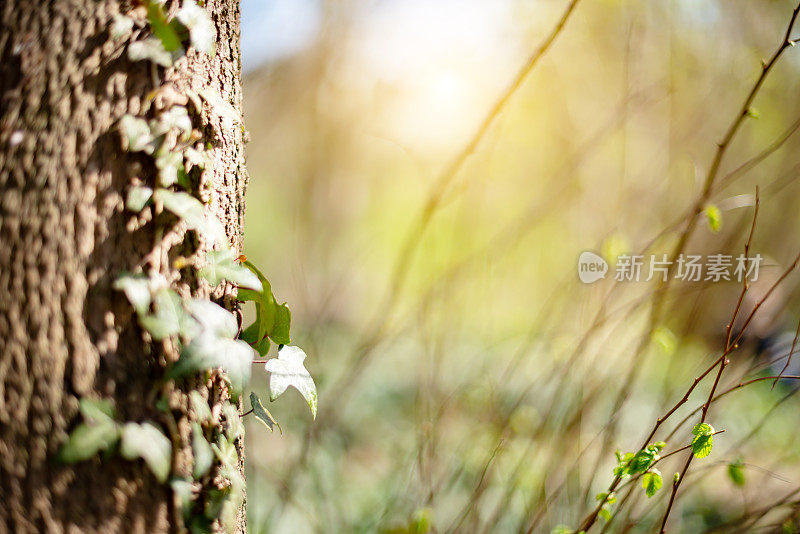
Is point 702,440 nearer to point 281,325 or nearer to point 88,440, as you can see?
point 281,325

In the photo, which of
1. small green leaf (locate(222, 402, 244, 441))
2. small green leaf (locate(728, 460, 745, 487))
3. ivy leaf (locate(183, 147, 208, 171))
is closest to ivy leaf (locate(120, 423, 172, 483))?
small green leaf (locate(222, 402, 244, 441))

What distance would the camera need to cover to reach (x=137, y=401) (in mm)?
709

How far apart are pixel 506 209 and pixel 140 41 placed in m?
2.03

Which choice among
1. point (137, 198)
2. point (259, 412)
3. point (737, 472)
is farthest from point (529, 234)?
point (137, 198)

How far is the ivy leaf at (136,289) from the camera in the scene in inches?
26.6

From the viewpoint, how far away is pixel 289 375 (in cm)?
85

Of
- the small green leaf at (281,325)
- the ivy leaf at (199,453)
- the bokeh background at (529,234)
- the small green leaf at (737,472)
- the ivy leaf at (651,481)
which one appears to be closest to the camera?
the ivy leaf at (199,453)

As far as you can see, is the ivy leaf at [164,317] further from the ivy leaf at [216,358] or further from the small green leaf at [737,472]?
the small green leaf at [737,472]

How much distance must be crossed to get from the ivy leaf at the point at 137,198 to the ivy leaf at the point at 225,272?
0.36 ft

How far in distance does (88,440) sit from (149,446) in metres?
0.07

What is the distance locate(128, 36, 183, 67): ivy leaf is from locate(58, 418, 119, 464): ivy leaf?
440 millimetres

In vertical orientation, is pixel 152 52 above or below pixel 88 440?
above

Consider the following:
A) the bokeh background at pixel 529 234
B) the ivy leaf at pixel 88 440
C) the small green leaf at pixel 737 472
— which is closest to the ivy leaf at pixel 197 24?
the ivy leaf at pixel 88 440

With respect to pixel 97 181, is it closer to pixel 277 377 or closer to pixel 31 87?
pixel 31 87
